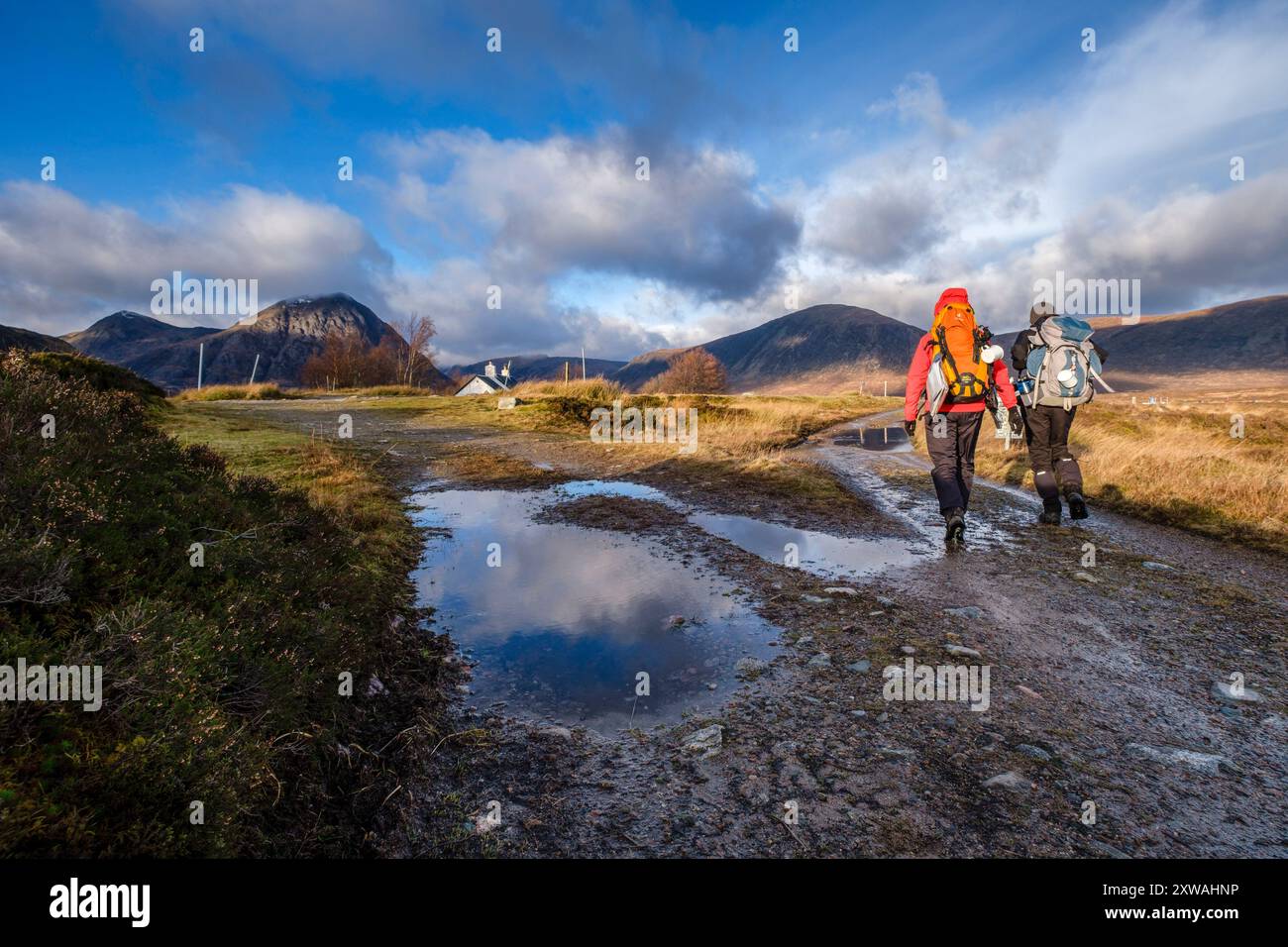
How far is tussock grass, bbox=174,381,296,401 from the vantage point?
38.3 meters

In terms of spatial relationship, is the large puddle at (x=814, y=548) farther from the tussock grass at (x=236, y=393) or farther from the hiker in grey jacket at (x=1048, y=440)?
the tussock grass at (x=236, y=393)

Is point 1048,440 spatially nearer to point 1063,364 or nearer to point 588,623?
point 1063,364

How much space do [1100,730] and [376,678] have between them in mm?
4397

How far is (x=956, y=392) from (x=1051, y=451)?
2374mm

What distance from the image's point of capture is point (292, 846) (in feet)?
7.70

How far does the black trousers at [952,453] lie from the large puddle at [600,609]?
3.13 ft

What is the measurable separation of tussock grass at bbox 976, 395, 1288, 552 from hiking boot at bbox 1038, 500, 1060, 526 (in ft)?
5.84

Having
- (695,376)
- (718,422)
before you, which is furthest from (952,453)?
(695,376)

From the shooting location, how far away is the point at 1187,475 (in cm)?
946

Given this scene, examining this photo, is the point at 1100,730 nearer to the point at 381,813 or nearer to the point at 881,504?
the point at 381,813

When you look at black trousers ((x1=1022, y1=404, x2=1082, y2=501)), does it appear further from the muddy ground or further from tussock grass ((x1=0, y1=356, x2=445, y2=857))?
tussock grass ((x1=0, y1=356, x2=445, y2=857))

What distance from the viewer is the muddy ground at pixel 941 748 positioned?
239cm

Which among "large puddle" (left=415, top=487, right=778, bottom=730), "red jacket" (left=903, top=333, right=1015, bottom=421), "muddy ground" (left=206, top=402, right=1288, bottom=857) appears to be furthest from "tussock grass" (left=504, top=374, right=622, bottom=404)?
"muddy ground" (left=206, top=402, right=1288, bottom=857)

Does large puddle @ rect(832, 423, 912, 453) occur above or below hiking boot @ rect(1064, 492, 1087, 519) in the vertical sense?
above
